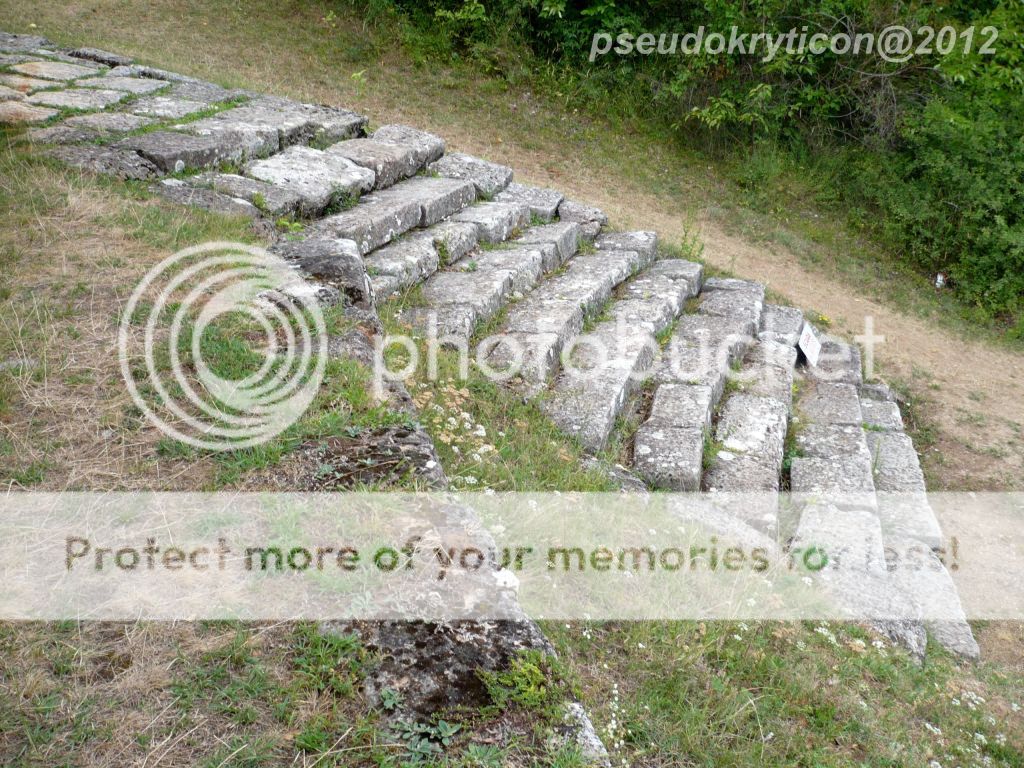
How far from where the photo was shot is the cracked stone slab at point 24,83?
5801 mm

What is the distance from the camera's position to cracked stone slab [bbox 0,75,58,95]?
580 cm

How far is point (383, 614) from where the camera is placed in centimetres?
234

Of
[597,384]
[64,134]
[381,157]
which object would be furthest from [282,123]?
[597,384]

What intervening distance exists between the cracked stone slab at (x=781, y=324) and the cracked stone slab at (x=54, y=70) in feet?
18.3

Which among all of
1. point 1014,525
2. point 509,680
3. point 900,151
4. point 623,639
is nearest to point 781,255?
point 900,151

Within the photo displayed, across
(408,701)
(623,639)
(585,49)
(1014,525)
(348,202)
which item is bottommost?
(1014,525)

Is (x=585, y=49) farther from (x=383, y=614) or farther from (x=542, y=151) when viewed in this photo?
(x=383, y=614)

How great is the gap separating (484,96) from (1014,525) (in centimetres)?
724

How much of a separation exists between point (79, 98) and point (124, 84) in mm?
648

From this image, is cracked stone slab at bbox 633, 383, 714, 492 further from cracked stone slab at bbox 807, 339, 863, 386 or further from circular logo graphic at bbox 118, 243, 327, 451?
circular logo graphic at bbox 118, 243, 327, 451

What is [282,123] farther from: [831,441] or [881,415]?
[881,415]

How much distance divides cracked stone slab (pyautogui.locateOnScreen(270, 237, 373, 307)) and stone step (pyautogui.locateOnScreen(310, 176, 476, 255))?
628mm

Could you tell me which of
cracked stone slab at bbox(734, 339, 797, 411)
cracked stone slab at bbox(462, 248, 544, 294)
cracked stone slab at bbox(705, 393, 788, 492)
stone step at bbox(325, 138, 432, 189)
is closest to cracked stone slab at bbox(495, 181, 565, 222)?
stone step at bbox(325, 138, 432, 189)

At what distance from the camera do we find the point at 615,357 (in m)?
5.08
